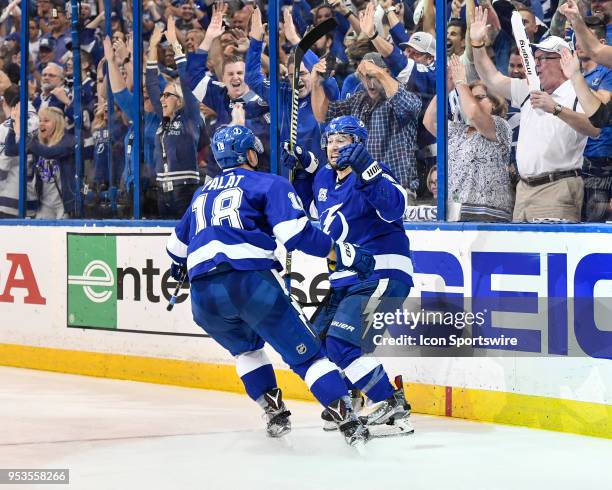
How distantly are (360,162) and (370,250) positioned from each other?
464 mm

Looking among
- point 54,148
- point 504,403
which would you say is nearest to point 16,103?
point 54,148

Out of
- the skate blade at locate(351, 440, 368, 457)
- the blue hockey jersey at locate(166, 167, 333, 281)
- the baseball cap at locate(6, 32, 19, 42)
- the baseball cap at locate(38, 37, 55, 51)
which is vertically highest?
the baseball cap at locate(6, 32, 19, 42)

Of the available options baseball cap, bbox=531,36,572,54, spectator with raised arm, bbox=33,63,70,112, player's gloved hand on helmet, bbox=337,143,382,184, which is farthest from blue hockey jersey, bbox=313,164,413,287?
spectator with raised arm, bbox=33,63,70,112

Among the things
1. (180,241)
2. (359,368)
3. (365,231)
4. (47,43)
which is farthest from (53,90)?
(359,368)

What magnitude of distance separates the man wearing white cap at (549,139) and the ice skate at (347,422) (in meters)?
1.43

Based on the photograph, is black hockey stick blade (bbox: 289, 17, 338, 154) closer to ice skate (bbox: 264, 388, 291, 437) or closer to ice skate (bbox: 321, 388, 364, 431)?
ice skate (bbox: 321, 388, 364, 431)

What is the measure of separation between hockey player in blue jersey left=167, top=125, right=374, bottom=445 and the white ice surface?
0.33m

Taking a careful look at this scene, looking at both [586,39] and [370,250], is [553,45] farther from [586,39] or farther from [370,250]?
[370,250]

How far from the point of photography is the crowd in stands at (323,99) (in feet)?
19.3

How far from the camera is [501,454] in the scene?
201 inches

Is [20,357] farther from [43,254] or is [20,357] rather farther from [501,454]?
[501,454]

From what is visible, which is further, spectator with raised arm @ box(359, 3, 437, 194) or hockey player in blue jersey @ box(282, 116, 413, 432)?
spectator with raised arm @ box(359, 3, 437, 194)

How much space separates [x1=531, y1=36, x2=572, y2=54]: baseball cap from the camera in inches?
231

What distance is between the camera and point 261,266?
521cm
